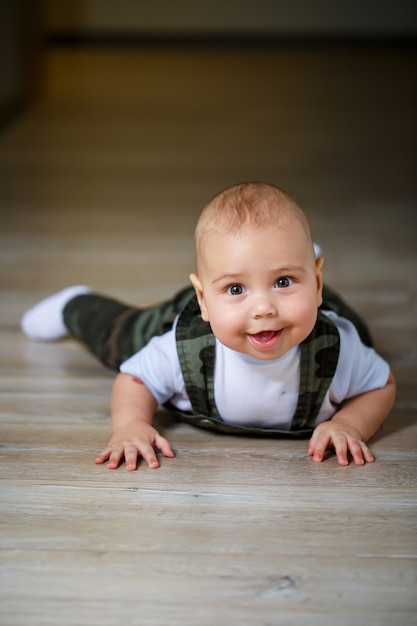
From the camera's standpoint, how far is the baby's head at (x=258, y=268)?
3.87 ft

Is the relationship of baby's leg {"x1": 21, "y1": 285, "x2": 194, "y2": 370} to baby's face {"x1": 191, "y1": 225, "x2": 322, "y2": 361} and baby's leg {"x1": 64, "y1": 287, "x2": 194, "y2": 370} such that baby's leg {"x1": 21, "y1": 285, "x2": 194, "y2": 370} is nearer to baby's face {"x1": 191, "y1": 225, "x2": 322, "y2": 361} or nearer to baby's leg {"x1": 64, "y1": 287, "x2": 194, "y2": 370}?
baby's leg {"x1": 64, "y1": 287, "x2": 194, "y2": 370}

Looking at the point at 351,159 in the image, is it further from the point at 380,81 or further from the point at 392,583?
the point at 392,583

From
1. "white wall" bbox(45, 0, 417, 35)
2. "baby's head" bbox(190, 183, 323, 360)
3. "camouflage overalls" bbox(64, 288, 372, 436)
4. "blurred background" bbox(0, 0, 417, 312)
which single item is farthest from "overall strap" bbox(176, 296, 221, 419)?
"white wall" bbox(45, 0, 417, 35)

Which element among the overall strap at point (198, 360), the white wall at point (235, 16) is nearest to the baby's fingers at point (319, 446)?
the overall strap at point (198, 360)

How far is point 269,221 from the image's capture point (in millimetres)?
1187

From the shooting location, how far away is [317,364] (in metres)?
1.32

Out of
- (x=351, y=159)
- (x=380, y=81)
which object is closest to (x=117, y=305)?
(x=351, y=159)

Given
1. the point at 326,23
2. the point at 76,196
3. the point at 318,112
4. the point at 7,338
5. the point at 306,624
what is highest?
the point at 326,23

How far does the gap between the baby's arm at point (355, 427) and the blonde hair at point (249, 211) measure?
282mm

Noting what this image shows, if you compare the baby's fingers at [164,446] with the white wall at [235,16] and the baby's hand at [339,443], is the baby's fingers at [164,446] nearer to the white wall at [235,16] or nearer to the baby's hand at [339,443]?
the baby's hand at [339,443]

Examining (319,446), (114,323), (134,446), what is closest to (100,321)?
(114,323)

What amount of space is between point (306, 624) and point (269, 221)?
471 mm

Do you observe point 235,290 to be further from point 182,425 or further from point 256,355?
point 182,425

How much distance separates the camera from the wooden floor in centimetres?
103
